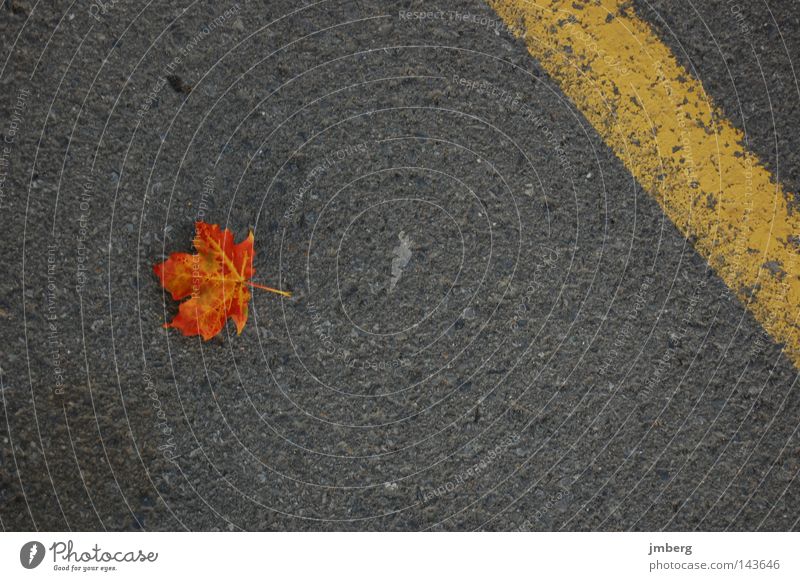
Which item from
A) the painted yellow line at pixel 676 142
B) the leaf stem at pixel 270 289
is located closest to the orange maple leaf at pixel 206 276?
the leaf stem at pixel 270 289

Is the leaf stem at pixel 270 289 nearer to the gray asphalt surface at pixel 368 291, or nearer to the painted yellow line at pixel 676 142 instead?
the gray asphalt surface at pixel 368 291

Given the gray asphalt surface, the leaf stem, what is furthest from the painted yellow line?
the leaf stem

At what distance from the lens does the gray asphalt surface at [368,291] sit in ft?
6.28

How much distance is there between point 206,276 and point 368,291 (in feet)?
1.63

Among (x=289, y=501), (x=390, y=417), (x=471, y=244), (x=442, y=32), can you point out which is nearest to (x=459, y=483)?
(x=390, y=417)

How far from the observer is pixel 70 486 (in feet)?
6.36

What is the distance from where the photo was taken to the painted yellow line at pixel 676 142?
1945mm

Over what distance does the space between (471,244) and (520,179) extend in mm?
253

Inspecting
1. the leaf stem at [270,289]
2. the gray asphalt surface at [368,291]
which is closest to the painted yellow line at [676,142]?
the gray asphalt surface at [368,291]

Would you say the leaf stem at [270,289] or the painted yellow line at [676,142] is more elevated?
Result: the painted yellow line at [676,142]

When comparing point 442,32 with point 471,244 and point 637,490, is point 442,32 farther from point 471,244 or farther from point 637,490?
point 637,490

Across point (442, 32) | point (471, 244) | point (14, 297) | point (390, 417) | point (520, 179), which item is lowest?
point (390, 417)

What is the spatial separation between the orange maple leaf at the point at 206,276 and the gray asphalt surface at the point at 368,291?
5cm

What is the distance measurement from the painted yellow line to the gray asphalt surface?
0.17 ft
